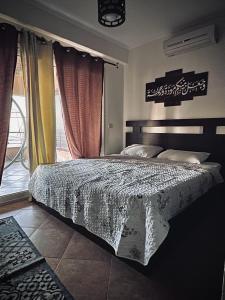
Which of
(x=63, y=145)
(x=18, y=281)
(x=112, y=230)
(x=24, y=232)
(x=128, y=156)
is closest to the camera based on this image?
(x=18, y=281)

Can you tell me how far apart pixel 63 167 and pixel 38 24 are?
75.8 inches

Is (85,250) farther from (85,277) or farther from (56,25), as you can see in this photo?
(56,25)

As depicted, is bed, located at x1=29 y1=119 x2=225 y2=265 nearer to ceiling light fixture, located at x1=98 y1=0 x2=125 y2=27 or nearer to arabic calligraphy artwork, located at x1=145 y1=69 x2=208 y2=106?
arabic calligraphy artwork, located at x1=145 y1=69 x2=208 y2=106

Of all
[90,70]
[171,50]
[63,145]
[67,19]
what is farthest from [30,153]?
[171,50]

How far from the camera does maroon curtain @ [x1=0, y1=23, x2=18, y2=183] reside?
2.33m

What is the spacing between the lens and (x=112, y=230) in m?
1.54

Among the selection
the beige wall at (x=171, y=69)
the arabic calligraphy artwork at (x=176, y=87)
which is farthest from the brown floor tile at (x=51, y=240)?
the arabic calligraphy artwork at (x=176, y=87)

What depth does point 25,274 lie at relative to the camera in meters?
1.40

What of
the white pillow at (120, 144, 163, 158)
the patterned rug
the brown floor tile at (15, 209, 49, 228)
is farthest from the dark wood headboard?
the patterned rug

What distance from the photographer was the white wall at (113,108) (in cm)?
376

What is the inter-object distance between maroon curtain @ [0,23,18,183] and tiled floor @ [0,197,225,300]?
1.25m

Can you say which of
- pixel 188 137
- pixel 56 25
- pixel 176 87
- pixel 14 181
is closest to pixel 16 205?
pixel 14 181

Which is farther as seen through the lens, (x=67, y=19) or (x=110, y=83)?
Result: (x=110, y=83)

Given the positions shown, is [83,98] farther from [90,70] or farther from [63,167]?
[63,167]
